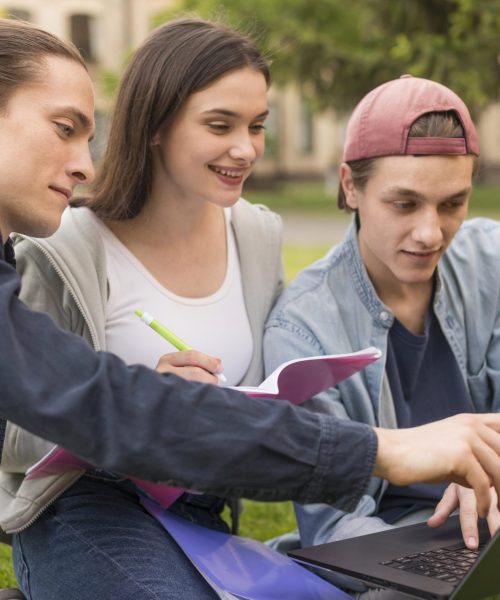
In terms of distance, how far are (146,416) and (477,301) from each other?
1462 millimetres

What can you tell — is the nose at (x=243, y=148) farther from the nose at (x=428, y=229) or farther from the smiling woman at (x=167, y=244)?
the nose at (x=428, y=229)

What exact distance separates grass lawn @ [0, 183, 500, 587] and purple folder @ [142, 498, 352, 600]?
106 cm

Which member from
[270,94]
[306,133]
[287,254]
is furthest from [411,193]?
[306,133]

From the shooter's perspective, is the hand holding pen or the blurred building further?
the blurred building

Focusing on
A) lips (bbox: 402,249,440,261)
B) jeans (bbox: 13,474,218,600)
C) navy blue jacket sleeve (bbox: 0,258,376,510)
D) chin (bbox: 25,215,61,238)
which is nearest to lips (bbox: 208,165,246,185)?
lips (bbox: 402,249,440,261)

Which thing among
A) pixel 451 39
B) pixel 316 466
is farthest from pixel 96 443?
pixel 451 39

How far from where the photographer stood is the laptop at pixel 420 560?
1.75m

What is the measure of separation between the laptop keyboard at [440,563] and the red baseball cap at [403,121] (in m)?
0.99

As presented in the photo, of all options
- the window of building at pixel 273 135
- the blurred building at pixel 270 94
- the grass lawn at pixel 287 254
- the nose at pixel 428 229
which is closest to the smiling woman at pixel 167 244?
the nose at pixel 428 229

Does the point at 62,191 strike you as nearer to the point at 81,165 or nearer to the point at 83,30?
the point at 81,165

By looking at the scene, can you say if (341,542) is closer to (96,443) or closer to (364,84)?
(96,443)

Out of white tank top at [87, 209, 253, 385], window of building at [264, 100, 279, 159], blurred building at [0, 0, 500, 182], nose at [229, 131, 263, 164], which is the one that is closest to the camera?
white tank top at [87, 209, 253, 385]

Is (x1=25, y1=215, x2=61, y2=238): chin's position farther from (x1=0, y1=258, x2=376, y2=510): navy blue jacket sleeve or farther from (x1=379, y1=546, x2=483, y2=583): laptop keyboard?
(x1=379, y1=546, x2=483, y2=583): laptop keyboard

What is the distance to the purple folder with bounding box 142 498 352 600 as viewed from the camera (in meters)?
2.06
